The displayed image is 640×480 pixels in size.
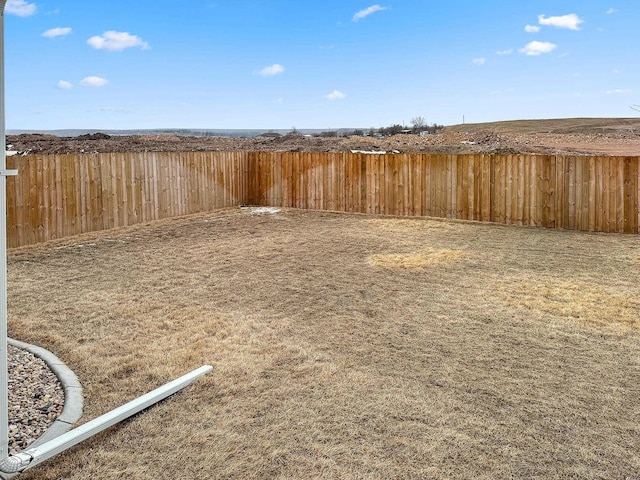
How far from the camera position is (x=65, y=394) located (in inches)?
141

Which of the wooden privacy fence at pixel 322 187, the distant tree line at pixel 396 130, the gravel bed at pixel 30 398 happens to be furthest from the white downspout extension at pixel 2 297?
the distant tree line at pixel 396 130

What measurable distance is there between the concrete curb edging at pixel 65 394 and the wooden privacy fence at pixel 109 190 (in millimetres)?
5199

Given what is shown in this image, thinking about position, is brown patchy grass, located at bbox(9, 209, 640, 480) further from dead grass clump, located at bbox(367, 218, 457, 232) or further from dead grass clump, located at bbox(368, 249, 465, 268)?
dead grass clump, located at bbox(367, 218, 457, 232)

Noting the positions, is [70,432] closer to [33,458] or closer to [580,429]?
Answer: [33,458]

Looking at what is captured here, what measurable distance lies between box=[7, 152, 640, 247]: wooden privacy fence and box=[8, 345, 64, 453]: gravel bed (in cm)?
554

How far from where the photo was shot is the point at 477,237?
385 inches

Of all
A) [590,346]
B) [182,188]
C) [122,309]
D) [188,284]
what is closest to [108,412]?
[122,309]

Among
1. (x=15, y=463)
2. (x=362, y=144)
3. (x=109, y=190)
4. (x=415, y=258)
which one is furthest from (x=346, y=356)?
(x=362, y=144)

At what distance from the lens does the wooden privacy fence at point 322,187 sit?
956 centimetres

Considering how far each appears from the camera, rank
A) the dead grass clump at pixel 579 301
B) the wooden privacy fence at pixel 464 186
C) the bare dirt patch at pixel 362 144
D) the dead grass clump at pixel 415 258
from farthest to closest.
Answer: the bare dirt patch at pixel 362 144 → the wooden privacy fence at pixel 464 186 → the dead grass clump at pixel 415 258 → the dead grass clump at pixel 579 301

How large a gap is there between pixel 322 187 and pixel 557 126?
1597 inches

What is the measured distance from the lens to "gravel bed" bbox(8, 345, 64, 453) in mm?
3102

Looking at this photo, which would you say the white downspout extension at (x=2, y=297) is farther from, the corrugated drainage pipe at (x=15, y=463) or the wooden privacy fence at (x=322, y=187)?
the wooden privacy fence at (x=322, y=187)

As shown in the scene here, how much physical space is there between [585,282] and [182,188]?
8.75 metres
